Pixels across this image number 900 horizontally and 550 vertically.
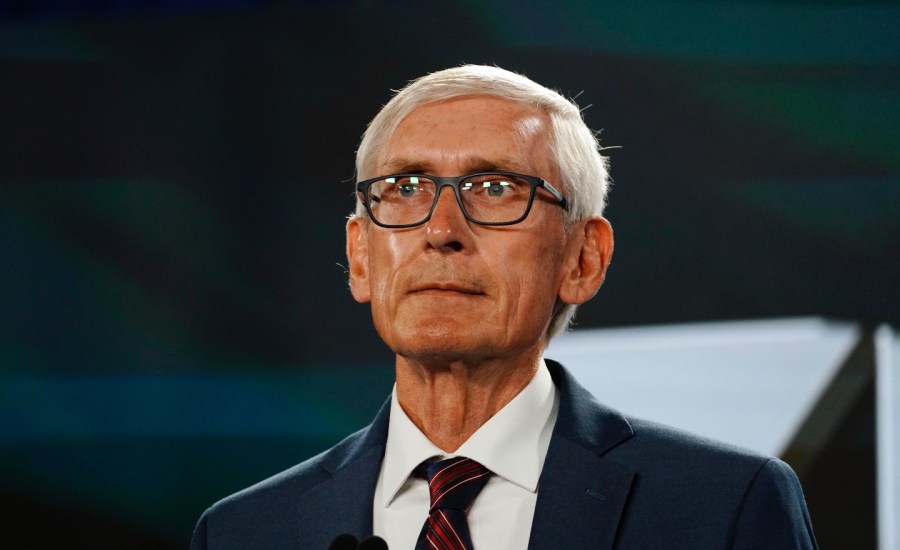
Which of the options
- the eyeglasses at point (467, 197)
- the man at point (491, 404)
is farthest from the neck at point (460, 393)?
the eyeglasses at point (467, 197)

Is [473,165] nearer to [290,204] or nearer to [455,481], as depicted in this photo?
[455,481]

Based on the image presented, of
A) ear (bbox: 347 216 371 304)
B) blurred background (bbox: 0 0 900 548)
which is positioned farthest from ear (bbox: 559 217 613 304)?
blurred background (bbox: 0 0 900 548)

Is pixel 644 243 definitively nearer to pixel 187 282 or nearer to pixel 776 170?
pixel 776 170

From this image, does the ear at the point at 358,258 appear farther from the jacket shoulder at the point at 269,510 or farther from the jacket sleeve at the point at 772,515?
the jacket sleeve at the point at 772,515

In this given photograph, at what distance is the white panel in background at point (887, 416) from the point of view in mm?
2779

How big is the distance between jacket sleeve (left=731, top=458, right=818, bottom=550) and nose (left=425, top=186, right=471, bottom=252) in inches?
21.4

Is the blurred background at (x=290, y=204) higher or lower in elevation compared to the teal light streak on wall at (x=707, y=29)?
lower

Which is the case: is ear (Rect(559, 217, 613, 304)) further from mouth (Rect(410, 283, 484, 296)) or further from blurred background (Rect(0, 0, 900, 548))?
blurred background (Rect(0, 0, 900, 548))

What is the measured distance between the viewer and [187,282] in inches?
122

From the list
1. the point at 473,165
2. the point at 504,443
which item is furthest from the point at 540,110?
the point at 504,443

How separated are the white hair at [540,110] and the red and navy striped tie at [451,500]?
0.33 m

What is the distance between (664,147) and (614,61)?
0.27 meters

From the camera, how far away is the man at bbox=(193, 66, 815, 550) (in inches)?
62.4

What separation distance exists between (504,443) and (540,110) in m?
0.54
